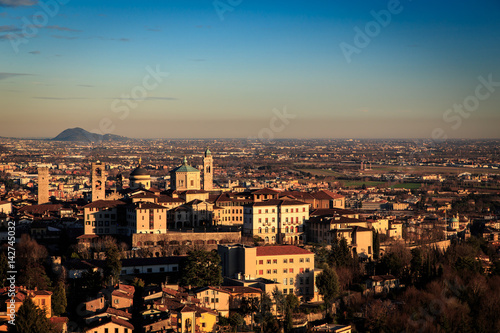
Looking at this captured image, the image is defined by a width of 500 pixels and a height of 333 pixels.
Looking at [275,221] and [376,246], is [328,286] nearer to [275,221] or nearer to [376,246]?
[376,246]

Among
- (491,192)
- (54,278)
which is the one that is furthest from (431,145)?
(54,278)

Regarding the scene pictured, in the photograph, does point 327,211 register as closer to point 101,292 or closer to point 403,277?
point 403,277

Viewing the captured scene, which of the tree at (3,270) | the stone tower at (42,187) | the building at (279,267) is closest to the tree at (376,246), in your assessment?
the building at (279,267)

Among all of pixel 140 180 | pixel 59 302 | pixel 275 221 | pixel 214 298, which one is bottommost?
pixel 59 302

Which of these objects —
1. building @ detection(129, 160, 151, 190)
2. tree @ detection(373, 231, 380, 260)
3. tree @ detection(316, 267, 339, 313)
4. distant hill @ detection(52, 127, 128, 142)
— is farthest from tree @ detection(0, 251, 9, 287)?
distant hill @ detection(52, 127, 128, 142)

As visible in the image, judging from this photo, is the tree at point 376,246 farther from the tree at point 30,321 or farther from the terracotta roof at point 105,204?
the tree at point 30,321

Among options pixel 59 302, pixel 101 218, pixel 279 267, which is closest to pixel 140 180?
pixel 101 218
